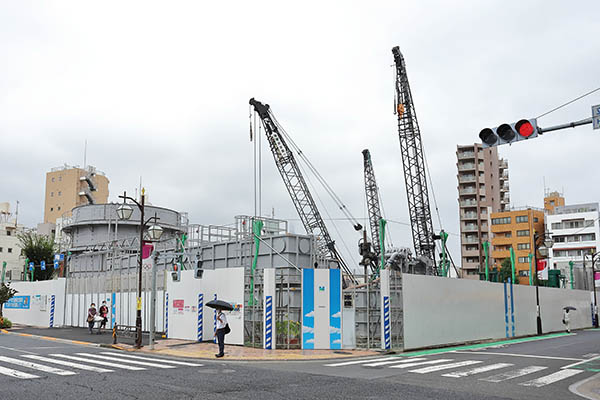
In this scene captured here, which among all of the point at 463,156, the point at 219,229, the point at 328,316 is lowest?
the point at 328,316

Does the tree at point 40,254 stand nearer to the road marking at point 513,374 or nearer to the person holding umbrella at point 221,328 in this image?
the person holding umbrella at point 221,328

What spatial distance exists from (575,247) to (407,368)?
2977 inches

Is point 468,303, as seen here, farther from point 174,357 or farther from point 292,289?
point 174,357

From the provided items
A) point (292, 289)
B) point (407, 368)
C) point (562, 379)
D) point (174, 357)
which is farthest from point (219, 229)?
point (562, 379)

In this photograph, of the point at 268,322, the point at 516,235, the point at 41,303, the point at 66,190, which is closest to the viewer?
the point at 268,322

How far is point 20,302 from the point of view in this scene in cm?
4066

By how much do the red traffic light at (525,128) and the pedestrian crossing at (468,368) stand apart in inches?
237

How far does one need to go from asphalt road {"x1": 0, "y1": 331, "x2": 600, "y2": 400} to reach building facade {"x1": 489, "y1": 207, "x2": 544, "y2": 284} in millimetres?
62895

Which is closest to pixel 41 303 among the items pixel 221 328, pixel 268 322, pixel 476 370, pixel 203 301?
pixel 203 301

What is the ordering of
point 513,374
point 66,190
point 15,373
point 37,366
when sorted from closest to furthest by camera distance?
point 15,373, point 513,374, point 37,366, point 66,190

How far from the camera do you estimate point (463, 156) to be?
85.4 metres

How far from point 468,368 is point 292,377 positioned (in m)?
5.44

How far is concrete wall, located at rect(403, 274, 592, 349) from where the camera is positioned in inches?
797

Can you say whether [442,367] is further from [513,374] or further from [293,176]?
[293,176]
